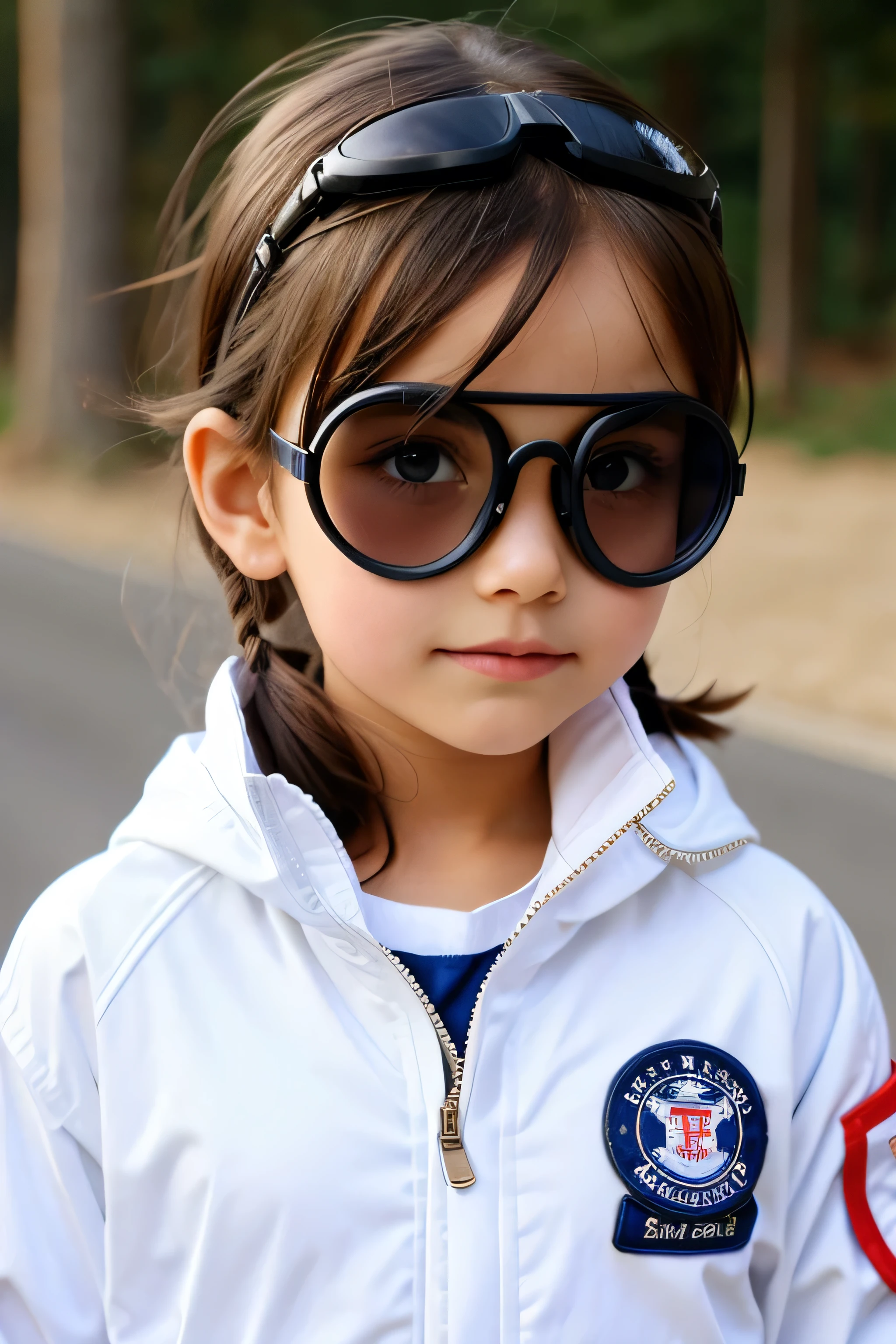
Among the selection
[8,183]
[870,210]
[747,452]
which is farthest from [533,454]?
[8,183]

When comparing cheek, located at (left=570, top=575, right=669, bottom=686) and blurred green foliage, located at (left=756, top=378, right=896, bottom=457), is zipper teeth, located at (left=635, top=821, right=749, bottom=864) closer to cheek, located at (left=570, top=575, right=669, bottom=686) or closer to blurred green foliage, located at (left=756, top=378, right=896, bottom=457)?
cheek, located at (left=570, top=575, right=669, bottom=686)

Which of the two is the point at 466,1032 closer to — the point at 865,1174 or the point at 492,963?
the point at 492,963

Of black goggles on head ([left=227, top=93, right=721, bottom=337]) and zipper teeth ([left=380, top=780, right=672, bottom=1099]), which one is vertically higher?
black goggles on head ([left=227, top=93, right=721, bottom=337])

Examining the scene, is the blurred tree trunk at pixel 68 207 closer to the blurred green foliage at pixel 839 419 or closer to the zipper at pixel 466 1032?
the blurred green foliage at pixel 839 419

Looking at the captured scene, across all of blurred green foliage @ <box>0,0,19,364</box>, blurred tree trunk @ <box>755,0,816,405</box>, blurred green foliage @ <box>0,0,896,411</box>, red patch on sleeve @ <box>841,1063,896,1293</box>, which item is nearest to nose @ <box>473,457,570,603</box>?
red patch on sleeve @ <box>841,1063,896,1293</box>

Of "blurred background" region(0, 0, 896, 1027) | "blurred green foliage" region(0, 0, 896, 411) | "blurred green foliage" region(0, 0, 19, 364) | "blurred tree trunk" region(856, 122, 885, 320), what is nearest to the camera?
"blurred background" region(0, 0, 896, 1027)

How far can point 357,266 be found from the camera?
114 cm

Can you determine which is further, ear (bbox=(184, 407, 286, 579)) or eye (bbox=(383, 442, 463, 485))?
ear (bbox=(184, 407, 286, 579))

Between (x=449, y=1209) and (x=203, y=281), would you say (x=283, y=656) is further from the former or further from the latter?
(x=449, y=1209)

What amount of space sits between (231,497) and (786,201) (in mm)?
11499

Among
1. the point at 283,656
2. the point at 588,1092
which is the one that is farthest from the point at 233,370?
the point at 588,1092

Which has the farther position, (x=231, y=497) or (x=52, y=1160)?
(x=231, y=497)

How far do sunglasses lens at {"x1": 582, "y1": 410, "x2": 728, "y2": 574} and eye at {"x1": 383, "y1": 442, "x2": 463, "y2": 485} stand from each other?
0.12 metres

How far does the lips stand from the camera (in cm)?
114
